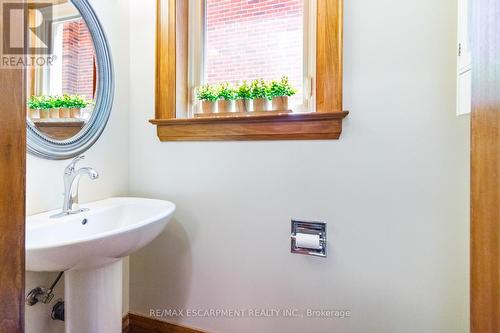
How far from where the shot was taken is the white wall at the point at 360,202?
3.42ft

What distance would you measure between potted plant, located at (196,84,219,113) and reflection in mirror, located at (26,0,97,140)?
512 millimetres

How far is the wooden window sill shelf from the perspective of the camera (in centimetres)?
115

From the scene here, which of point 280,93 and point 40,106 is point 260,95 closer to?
point 280,93

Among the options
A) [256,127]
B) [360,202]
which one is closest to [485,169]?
[360,202]

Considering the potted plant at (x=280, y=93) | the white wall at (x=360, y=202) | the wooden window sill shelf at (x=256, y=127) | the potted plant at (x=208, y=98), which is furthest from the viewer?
the potted plant at (x=208, y=98)

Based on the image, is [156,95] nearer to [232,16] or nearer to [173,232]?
[232,16]

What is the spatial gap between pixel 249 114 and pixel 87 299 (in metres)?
1.03

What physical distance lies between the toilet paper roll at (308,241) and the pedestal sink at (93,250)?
1.83 feet

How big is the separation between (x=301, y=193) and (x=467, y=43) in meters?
0.77

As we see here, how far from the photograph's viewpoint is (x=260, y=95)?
4.44 ft

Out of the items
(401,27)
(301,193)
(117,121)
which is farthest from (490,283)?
(117,121)

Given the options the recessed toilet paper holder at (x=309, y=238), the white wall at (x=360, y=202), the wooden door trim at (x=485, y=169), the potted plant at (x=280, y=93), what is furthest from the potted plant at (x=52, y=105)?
the wooden door trim at (x=485, y=169)

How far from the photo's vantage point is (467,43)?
Result: 2.86 feet

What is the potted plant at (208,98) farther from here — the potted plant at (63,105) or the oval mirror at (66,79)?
the potted plant at (63,105)
